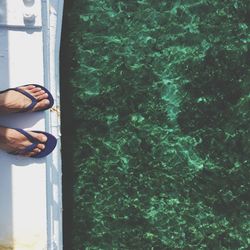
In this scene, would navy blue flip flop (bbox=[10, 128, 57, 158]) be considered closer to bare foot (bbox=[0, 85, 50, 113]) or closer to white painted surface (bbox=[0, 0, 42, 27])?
bare foot (bbox=[0, 85, 50, 113])

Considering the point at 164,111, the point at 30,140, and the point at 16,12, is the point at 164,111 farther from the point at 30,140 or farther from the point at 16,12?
the point at 16,12

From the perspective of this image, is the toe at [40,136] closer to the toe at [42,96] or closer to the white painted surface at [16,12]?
the toe at [42,96]

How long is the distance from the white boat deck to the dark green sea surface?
0.68ft

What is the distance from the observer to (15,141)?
9.00 feet

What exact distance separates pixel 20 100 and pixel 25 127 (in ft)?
0.39

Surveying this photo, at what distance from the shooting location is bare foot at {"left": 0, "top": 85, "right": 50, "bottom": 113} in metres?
2.72

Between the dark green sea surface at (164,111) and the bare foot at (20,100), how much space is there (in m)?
0.22

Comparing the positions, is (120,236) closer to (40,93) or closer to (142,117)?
(142,117)

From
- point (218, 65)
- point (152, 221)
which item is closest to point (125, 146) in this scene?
point (152, 221)

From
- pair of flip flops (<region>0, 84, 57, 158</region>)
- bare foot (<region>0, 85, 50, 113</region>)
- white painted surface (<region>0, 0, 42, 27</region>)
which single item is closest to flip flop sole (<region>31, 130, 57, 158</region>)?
pair of flip flops (<region>0, 84, 57, 158</region>)

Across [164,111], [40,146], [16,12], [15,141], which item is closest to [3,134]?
[15,141]

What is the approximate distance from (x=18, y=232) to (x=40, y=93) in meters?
0.58

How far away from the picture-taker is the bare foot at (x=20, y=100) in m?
2.72

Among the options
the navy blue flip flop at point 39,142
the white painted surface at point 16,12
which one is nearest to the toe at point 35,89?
the navy blue flip flop at point 39,142
